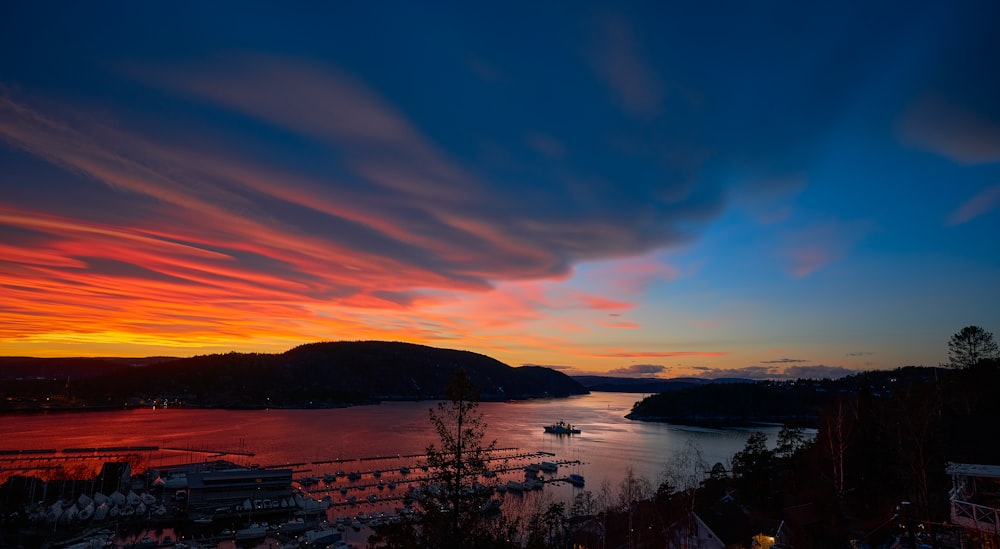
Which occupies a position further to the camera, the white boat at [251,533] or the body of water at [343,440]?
the body of water at [343,440]

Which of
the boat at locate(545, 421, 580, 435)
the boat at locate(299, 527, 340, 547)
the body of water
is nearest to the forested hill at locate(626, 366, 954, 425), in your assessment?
the body of water

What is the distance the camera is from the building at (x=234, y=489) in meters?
38.9

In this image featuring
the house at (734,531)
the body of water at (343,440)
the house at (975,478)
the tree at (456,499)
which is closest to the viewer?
the house at (975,478)

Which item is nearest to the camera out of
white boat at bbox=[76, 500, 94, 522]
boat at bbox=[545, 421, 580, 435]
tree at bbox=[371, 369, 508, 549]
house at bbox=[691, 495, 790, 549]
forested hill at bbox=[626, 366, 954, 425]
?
tree at bbox=[371, 369, 508, 549]

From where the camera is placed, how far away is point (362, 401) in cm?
15812

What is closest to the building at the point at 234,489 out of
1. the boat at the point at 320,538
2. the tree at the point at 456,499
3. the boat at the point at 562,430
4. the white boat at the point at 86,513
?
the white boat at the point at 86,513

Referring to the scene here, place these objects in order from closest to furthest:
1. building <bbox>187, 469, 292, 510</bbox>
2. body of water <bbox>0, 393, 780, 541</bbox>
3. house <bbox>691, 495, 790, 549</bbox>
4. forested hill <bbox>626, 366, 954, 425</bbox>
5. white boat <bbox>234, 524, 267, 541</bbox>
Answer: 1. house <bbox>691, 495, 790, 549</bbox>
2. white boat <bbox>234, 524, 267, 541</bbox>
3. building <bbox>187, 469, 292, 510</bbox>
4. body of water <bbox>0, 393, 780, 541</bbox>
5. forested hill <bbox>626, 366, 954, 425</bbox>

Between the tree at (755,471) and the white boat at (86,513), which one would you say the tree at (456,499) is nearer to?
the tree at (755,471)

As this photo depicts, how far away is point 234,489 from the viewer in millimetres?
40094

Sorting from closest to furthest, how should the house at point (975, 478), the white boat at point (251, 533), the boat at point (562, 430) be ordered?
1. the house at point (975, 478)
2. the white boat at point (251, 533)
3. the boat at point (562, 430)

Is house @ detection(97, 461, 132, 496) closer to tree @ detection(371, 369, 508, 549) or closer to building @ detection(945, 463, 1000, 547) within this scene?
tree @ detection(371, 369, 508, 549)

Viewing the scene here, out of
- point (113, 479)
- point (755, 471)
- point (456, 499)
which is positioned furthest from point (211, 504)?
point (755, 471)

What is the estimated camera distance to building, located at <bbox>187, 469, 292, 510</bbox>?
38.9 metres

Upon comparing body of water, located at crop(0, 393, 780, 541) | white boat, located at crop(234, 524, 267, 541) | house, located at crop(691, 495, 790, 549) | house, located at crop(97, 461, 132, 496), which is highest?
house, located at crop(691, 495, 790, 549)
